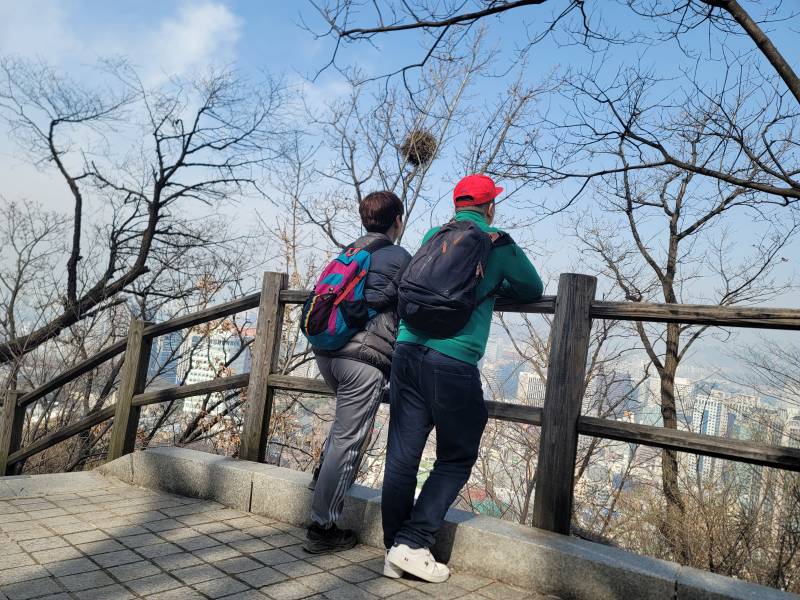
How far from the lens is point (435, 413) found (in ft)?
7.75

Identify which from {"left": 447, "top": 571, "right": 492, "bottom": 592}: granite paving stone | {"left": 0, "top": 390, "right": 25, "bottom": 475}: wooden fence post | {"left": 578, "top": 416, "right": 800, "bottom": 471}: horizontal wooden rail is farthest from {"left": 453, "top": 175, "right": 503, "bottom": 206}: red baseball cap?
{"left": 0, "top": 390, "right": 25, "bottom": 475}: wooden fence post

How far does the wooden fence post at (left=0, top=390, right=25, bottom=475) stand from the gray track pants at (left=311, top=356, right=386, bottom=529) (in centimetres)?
418

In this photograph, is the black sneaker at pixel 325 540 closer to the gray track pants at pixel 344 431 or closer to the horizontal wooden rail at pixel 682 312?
the gray track pants at pixel 344 431

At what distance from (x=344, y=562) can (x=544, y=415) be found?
1.15 m

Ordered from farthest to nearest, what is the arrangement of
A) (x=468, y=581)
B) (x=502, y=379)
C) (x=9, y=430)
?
(x=502, y=379) < (x=9, y=430) < (x=468, y=581)

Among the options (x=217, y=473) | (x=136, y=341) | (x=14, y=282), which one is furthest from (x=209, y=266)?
(x=217, y=473)

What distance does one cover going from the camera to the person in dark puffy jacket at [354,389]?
2.69 meters

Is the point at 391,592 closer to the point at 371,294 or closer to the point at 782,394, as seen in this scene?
the point at 371,294

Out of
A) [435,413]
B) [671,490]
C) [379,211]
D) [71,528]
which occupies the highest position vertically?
[379,211]

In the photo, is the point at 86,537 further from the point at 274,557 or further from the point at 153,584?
the point at 274,557

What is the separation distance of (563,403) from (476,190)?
3.48ft

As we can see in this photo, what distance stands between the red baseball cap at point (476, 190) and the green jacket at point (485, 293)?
6cm

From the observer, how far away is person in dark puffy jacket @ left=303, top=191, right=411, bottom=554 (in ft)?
8.81

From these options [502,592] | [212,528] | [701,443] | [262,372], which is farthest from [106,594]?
[701,443]
